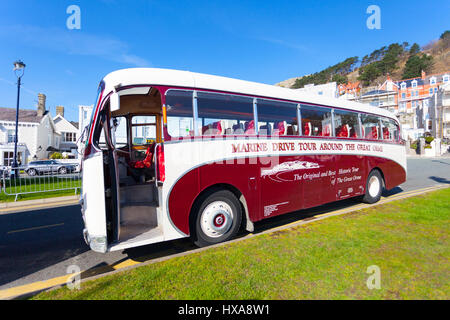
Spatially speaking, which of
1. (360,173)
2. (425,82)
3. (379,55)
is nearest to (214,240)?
(360,173)

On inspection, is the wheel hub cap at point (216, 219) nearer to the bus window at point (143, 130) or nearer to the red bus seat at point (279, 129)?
the red bus seat at point (279, 129)

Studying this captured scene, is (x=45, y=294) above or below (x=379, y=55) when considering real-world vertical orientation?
below

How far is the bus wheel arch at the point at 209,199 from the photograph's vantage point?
14.6ft

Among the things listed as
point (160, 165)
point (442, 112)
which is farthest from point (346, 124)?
point (442, 112)

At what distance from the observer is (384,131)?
8375 mm

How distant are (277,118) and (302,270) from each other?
10.8ft

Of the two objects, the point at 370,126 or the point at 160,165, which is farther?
the point at 370,126

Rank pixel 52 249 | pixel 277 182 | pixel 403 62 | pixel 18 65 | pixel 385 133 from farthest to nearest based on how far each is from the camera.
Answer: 1. pixel 403 62
2. pixel 18 65
3. pixel 385 133
4. pixel 277 182
5. pixel 52 249

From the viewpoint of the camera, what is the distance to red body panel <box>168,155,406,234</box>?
429 cm

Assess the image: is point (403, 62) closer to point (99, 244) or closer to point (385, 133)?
point (385, 133)

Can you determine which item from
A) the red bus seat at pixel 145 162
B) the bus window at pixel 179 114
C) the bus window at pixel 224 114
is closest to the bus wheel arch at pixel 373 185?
the bus window at pixel 224 114

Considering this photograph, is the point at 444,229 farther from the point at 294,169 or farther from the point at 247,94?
the point at 247,94

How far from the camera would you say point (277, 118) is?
5633 millimetres
